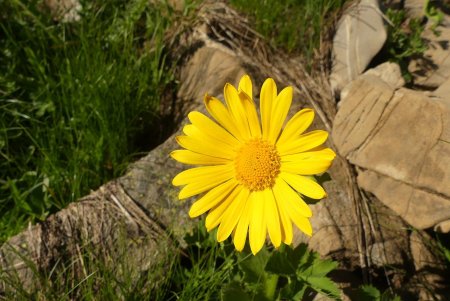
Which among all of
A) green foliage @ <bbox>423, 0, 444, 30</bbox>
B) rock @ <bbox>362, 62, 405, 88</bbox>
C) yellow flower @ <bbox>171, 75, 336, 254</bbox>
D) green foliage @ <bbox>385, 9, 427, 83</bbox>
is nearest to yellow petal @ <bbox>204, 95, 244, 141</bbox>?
yellow flower @ <bbox>171, 75, 336, 254</bbox>

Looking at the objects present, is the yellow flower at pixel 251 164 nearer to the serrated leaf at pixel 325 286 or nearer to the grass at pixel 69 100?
Answer: the serrated leaf at pixel 325 286

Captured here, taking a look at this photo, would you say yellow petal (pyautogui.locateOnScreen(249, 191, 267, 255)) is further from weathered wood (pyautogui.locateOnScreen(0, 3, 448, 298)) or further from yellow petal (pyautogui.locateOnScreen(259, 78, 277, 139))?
weathered wood (pyautogui.locateOnScreen(0, 3, 448, 298))

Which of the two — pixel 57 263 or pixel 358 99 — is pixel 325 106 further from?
pixel 57 263

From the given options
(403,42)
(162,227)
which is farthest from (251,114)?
(403,42)

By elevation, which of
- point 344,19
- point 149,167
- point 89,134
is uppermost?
point 344,19

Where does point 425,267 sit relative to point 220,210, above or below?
below

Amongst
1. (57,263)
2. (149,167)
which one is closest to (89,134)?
(149,167)

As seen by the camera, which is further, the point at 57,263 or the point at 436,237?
the point at 436,237

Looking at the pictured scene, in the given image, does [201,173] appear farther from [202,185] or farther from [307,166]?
[307,166]
